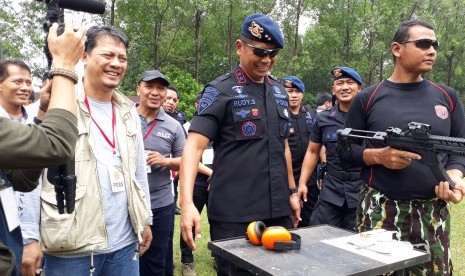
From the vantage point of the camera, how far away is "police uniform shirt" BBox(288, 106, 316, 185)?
193 inches

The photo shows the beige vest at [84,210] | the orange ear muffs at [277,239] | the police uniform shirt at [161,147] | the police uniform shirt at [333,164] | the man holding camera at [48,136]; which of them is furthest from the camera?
the police uniform shirt at [333,164]

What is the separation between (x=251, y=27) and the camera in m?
2.61

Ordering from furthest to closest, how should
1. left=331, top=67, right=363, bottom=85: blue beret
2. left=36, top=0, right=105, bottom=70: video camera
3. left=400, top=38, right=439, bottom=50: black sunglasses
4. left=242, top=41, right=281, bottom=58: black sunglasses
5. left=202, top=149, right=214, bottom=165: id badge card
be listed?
left=202, top=149, right=214, bottom=165: id badge card, left=331, top=67, right=363, bottom=85: blue beret, left=400, top=38, right=439, bottom=50: black sunglasses, left=242, top=41, right=281, bottom=58: black sunglasses, left=36, top=0, right=105, bottom=70: video camera

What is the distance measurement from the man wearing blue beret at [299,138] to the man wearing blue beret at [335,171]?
17.2 inches

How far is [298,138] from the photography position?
16.3 feet

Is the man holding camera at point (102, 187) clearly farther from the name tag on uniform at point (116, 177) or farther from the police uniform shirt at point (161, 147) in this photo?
the police uniform shirt at point (161, 147)

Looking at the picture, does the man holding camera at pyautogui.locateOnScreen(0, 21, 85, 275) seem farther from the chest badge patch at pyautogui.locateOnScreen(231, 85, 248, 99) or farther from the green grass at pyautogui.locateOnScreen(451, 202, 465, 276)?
the green grass at pyautogui.locateOnScreen(451, 202, 465, 276)

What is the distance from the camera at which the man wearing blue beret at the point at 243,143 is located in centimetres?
259

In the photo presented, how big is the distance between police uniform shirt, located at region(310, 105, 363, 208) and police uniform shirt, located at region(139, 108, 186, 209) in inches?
55.1

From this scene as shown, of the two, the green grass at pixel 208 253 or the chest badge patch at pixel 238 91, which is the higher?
the chest badge patch at pixel 238 91

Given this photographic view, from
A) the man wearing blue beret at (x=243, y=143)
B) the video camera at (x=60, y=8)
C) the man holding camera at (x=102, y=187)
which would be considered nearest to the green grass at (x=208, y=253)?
the man wearing blue beret at (x=243, y=143)

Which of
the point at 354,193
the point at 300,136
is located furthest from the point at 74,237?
the point at 300,136

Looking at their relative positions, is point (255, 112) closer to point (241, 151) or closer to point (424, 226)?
point (241, 151)

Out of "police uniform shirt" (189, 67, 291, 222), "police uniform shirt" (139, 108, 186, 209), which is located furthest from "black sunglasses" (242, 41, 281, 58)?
"police uniform shirt" (139, 108, 186, 209)
